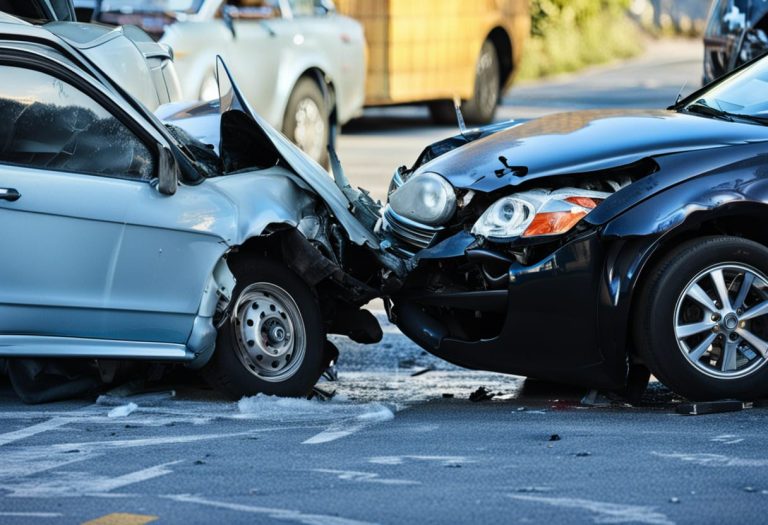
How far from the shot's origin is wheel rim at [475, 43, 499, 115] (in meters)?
19.4

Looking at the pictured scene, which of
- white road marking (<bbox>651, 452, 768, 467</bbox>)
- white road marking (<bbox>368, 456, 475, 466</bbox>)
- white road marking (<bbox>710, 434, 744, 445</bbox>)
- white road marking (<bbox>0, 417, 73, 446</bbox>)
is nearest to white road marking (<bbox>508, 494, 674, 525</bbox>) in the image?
white road marking (<bbox>368, 456, 475, 466</bbox>)

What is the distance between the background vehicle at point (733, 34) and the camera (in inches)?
483

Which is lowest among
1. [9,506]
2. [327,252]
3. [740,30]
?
[9,506]

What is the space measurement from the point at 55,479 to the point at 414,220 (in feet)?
7.02

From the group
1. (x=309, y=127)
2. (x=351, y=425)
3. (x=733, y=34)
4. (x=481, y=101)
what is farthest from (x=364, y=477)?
(x=481, y=101)

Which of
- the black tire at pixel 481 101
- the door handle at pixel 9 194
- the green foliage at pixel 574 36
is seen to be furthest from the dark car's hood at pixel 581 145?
the green foliage at pixel 574 36

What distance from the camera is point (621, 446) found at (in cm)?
616

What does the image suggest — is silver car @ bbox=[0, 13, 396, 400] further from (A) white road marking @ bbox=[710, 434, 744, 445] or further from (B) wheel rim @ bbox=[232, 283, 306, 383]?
(A) white road marking @ bbox=[710, 434, 744, 445]

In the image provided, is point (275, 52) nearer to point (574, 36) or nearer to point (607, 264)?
point (607, 264)

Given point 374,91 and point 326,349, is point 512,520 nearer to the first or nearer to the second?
point 326,349

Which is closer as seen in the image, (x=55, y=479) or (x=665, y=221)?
(x=55, y=479)

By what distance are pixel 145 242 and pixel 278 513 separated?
198cm

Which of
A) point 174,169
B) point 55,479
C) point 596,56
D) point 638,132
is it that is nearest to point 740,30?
point 638,132

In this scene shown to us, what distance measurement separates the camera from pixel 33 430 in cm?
660
